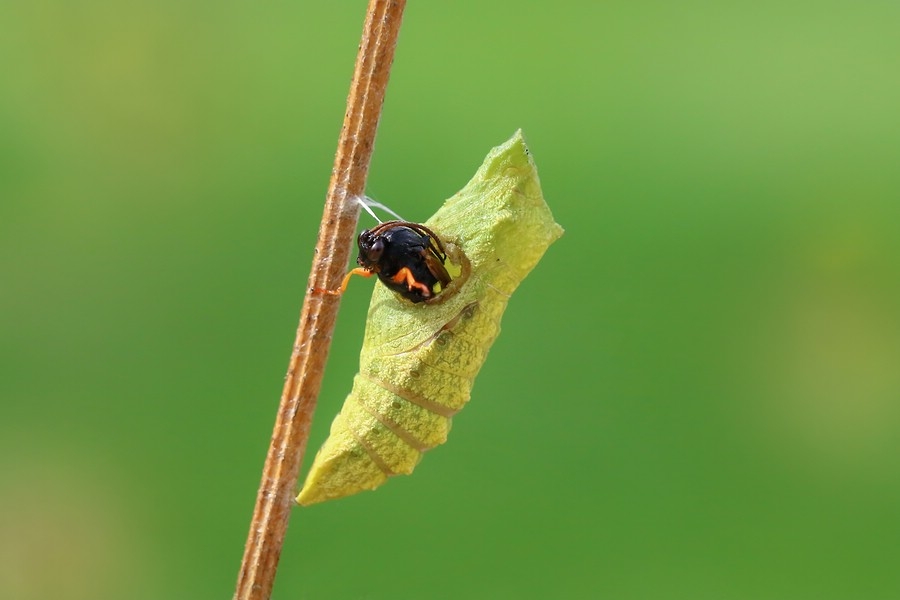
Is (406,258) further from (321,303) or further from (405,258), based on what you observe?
(321,303)

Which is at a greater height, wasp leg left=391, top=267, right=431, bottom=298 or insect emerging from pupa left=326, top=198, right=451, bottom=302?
insect emerging from pupa left=326, top=198, right=451, bottom=302

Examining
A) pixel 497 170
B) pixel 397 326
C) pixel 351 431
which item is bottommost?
pixel 351 431

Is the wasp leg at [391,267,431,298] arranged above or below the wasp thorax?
below

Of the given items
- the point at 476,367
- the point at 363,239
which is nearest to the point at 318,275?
the point at 363,239

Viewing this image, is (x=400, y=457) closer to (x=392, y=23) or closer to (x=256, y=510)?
(x=256, y=510)

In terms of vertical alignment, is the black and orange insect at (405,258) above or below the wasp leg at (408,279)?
above
